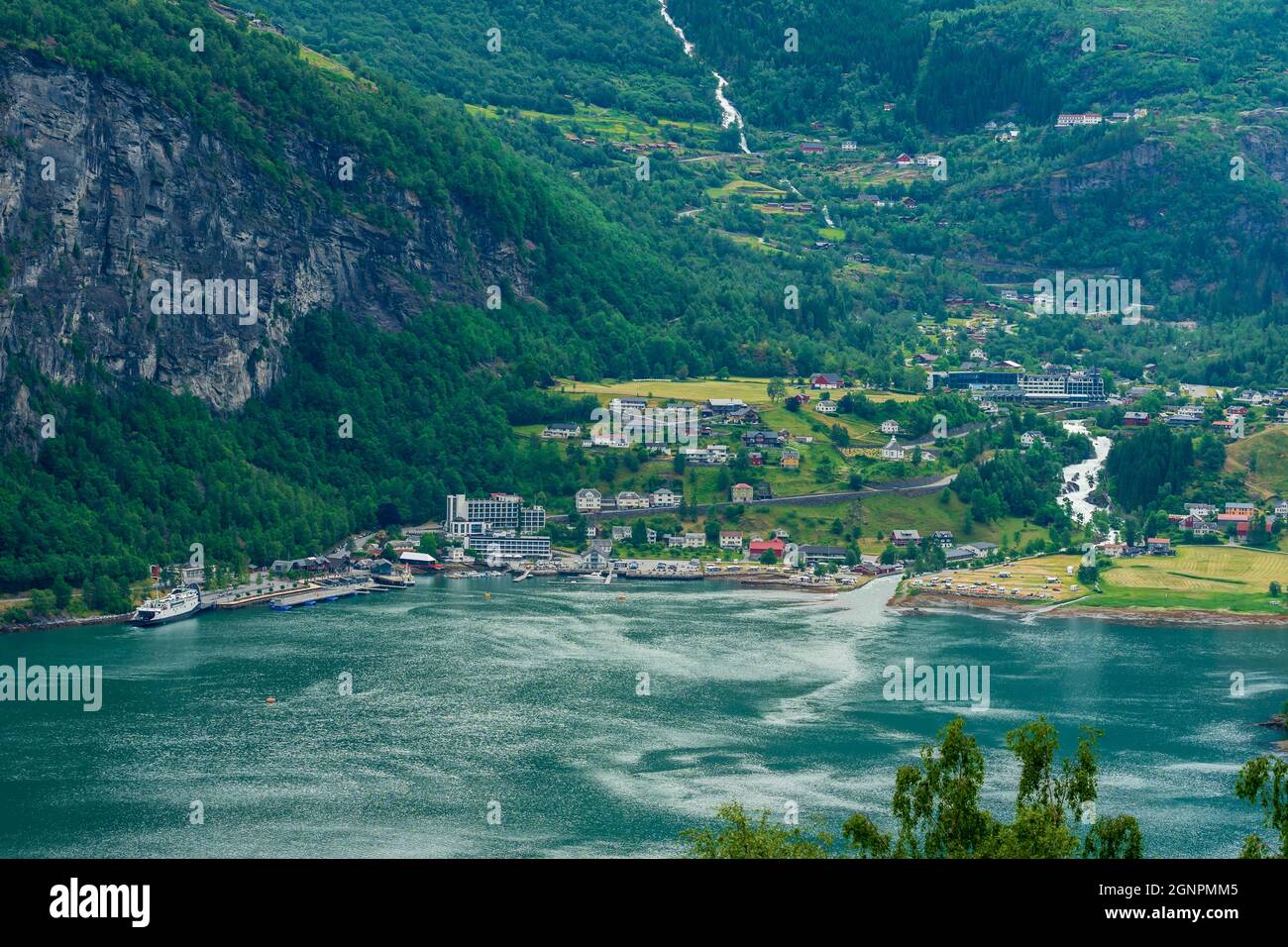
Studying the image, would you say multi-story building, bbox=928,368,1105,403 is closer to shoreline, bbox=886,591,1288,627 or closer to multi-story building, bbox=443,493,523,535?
multi-story building, bbox=443,493,523,535

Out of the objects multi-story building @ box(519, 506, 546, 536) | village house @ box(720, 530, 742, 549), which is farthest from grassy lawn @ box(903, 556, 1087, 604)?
multi-story building @ box(519, 506, 546, 536)

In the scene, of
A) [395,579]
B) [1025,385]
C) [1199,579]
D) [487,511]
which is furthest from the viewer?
[1025,385]

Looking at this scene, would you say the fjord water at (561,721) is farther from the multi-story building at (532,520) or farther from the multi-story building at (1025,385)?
the multi-story building at (1025,385)

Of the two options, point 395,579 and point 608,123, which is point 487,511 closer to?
point 395,579

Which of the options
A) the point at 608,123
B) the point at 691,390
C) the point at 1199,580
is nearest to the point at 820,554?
the point at 1199,580

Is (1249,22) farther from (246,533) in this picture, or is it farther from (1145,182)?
(246,533)

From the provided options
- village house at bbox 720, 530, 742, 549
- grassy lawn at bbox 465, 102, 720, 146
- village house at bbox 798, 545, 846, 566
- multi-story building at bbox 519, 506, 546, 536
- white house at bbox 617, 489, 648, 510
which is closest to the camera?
village house at bbox 798, 545, 846, 566
